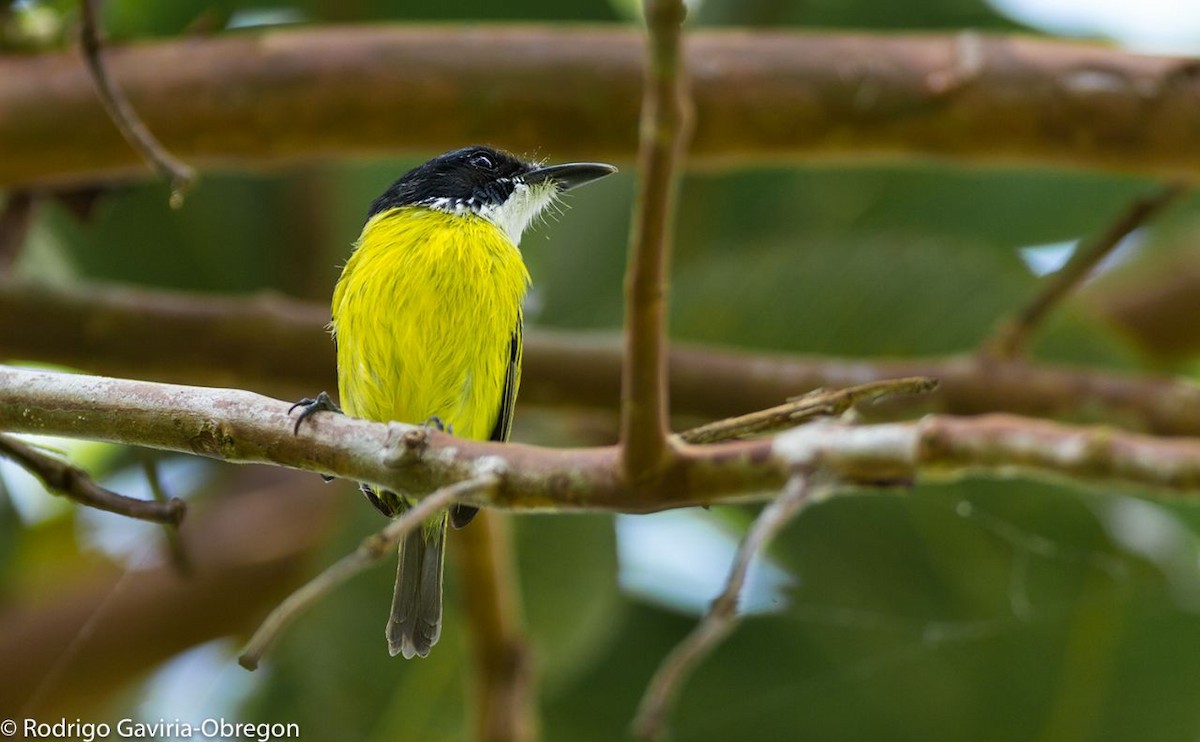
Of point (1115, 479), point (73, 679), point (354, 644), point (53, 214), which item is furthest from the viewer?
point (53, 214)

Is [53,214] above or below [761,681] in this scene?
above

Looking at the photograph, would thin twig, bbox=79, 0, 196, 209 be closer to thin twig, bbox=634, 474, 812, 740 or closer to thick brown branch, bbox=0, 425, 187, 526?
thick brown branch, bbox=0, 425, 187, 526

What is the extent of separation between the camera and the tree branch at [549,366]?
3.57m

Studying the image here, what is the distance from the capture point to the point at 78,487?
196 centimetres

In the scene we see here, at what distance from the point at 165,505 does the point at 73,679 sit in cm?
282

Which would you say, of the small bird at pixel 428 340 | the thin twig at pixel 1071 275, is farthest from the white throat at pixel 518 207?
the thin twig at pixel 1071 275

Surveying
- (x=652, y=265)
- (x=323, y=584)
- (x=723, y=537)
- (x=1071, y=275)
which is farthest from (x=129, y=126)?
(x=723, y=537)

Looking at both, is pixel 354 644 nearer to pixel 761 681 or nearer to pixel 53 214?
pixel 761 681

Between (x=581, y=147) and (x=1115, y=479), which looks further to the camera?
(x=581, y=147)

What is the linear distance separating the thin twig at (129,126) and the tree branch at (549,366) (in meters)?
0.86

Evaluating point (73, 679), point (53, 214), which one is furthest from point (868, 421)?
point (53, 214)

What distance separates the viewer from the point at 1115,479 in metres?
1.44

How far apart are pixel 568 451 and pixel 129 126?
123cm

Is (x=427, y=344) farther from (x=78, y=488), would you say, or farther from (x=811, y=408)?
(x=811, y=408)
